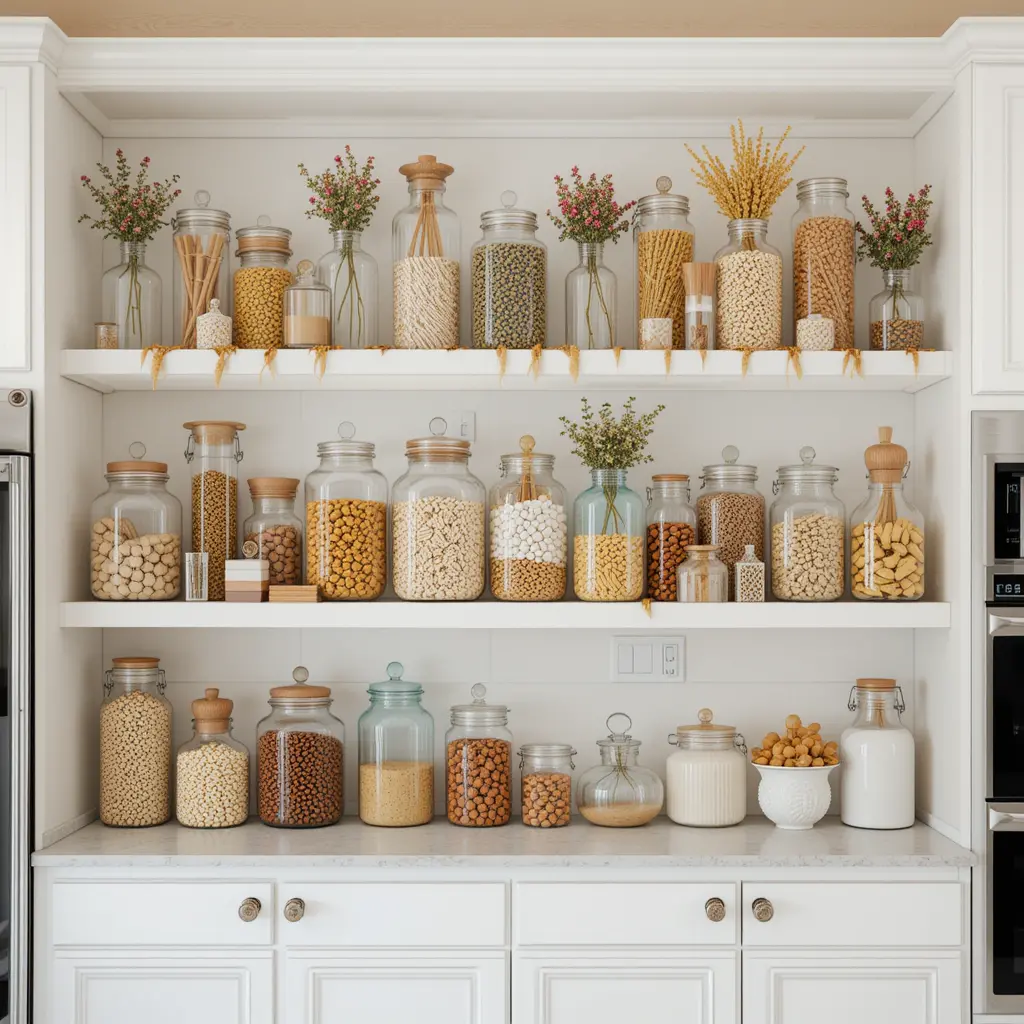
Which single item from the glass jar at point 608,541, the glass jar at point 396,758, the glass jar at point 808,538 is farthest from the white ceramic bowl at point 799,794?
the glass jar at point 396,758

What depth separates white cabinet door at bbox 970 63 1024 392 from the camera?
220 centimetres

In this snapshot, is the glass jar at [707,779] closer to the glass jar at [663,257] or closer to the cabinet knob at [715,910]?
the cabinet knob at [715,910]

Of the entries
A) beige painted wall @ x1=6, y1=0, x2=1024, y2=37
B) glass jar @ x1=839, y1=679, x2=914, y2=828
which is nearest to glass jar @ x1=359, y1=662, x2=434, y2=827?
glass jar @ x1=839, y1=679, x2=914, y2=828

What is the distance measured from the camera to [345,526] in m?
2.34

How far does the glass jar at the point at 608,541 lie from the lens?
2318mm

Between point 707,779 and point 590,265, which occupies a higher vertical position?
point 590,265

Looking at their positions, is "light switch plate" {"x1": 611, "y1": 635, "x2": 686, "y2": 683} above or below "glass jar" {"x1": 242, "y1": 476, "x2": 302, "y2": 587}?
below

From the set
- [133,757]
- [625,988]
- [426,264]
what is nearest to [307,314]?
[426,264]

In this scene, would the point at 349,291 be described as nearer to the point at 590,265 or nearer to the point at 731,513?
the point at 590,265

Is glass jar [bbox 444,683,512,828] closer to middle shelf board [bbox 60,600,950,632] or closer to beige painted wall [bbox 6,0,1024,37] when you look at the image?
middle shelf board [bbox 60,600,950,632]

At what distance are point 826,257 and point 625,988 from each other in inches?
58.6

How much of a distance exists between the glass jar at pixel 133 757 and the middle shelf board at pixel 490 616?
7.3 inches

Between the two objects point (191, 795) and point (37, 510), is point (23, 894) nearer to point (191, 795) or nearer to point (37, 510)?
Result: point (191, 795)

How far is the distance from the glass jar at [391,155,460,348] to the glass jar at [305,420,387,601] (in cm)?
27
